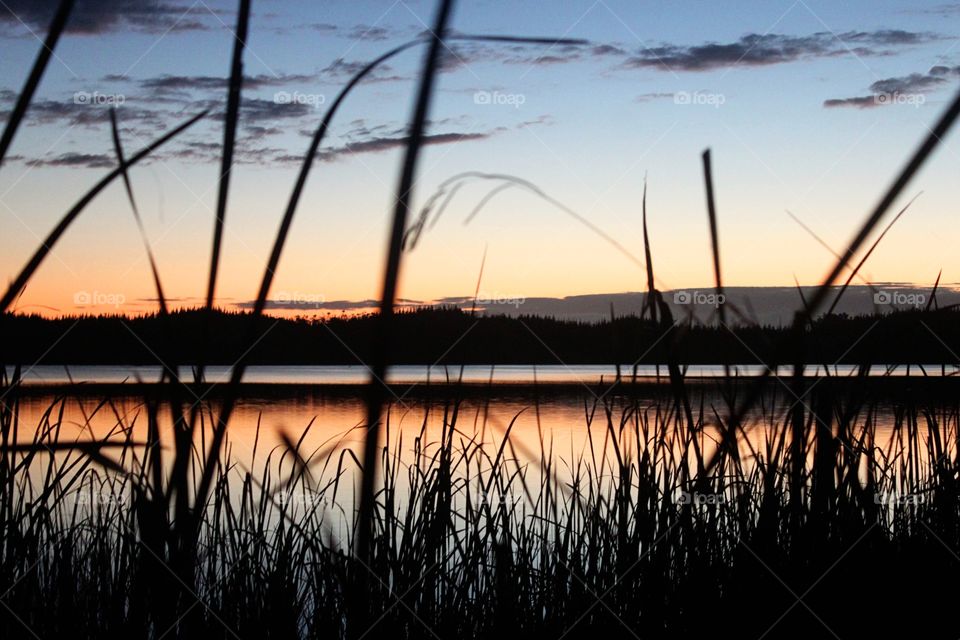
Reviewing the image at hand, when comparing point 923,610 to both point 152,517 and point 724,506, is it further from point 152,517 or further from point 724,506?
point 152,517

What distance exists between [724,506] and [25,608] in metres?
1.97

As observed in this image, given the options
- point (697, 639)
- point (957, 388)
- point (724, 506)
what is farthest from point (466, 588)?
point (957, 388)

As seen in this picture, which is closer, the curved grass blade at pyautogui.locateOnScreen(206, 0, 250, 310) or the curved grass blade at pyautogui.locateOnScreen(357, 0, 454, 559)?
the curved grass blade at pyautogui.locateOnScreen(357, 0, 454, 559)

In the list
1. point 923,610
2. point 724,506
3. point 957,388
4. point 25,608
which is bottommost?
point 923,610

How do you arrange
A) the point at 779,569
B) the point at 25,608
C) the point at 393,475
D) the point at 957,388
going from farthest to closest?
the point at 957,388
the point at 393,475
the point at 779,569
the point at 25,608

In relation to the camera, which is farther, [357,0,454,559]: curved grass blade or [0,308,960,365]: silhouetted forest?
[0,308,960,365]: silhouetted forest

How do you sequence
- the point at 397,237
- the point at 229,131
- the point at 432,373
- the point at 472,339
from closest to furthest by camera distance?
the point at 397,237 → the point at 229,131 → the point at 472,339 → the point at 432,373

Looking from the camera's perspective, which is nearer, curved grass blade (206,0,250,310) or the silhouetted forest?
curved grass blade (206,0,250,310)

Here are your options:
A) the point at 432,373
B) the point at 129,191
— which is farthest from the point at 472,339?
the point at 432,373

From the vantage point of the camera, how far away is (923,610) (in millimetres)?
2717

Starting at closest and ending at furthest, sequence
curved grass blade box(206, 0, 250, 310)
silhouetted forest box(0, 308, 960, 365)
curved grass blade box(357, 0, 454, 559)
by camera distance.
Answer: curved grass blade box(357, 0, 454, 559) → curved grass blade box(206, 0, 250, 310) → silhouetted forest box(0, 308, 960, 365)

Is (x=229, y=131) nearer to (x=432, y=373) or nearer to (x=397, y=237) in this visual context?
(x=397, y=237)

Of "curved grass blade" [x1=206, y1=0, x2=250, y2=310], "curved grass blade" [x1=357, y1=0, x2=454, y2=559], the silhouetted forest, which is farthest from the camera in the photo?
the silhouetted forest

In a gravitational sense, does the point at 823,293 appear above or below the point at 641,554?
above
